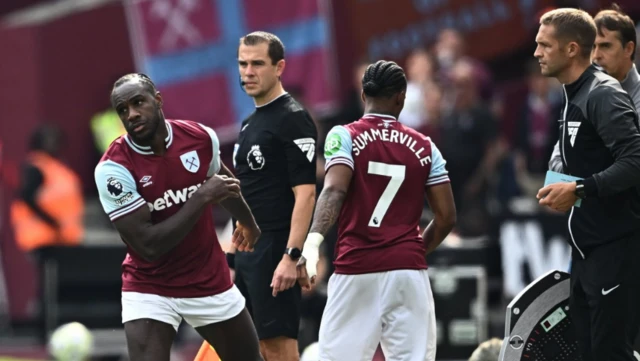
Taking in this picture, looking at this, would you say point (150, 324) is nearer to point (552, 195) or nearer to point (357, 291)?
point (357, 291)

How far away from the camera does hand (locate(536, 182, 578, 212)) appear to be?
7.52 meters

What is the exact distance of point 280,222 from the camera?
900cm

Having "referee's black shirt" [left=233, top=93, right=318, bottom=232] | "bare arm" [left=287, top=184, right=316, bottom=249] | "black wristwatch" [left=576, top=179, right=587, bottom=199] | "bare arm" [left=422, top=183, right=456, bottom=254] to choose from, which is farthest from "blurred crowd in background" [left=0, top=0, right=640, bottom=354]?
"black wristwatch" [left=576, top=179, right=587, bottom=199]

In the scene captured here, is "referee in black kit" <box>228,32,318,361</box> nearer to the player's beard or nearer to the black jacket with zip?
the player's beard

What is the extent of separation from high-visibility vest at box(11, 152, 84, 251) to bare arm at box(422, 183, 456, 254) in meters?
8.42

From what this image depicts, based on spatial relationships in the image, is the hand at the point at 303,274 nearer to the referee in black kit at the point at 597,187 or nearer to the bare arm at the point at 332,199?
the bare arm at the point at 332,199

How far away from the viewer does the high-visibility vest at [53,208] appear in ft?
52.9

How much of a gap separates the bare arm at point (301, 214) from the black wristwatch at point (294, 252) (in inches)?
4.0

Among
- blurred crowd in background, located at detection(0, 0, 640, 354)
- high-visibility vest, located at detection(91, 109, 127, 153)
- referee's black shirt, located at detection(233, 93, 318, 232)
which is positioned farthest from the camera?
high-visibility vest, located at detection(91, 109, 127, 153)

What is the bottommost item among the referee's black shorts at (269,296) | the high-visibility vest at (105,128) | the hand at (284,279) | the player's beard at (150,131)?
the high-visibility vest at (105,128)

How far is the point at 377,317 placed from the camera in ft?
26.6

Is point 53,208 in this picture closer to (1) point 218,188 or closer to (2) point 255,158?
(2) point 255,158

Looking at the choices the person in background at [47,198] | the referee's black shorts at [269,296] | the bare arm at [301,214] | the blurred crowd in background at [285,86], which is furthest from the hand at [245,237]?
the person in background at [47,198]

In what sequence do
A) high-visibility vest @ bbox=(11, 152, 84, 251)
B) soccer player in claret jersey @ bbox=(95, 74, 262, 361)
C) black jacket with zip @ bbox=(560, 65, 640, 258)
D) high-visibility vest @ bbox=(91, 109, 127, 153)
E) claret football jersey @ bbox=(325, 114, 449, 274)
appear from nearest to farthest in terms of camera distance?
black jacket with zip @ bbox=(560, 65, 640, 258) → soccer player in claret jersey @ bbox=(95, 74, 262, 361) → claret football jersey @ bbox=(325, 114, 449, 274) → high-visibility vest @ bbox=(11, 152, 84, 251) → high-visibility vest @ bbox=(91, 109, 127, 153)
